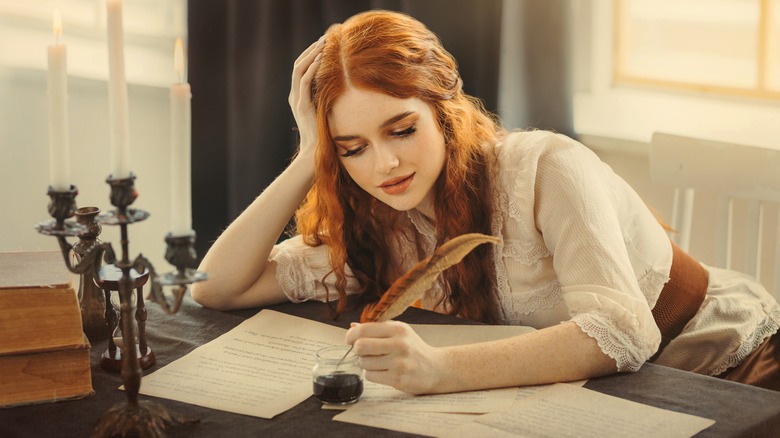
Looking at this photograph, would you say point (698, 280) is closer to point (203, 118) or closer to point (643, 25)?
point (643, 25)

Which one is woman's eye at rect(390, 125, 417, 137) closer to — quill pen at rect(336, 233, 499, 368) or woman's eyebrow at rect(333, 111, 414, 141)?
woman's eyebrow at rect(333, 111, 414, 141)

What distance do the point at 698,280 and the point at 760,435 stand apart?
835 millimetres

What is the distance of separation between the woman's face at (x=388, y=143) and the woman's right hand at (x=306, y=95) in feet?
0.38

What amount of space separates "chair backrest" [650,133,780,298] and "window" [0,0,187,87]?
1.67 metres

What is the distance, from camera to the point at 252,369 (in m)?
1.51

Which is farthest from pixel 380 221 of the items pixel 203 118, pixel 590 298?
pixel 203 118

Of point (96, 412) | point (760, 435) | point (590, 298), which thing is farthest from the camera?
point (590, 298)

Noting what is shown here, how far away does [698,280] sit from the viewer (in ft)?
6.71

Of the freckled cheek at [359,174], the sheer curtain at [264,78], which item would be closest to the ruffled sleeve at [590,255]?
the freckled cheek at [359,174]

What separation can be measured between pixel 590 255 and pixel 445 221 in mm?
398

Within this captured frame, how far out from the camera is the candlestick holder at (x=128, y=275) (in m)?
1.08

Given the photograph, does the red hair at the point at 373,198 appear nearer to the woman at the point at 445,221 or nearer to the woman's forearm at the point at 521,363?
the woman at the point at 445,221

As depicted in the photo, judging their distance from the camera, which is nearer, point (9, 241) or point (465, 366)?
point (465, 366)

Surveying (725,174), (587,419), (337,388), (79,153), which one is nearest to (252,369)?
(337,388)
